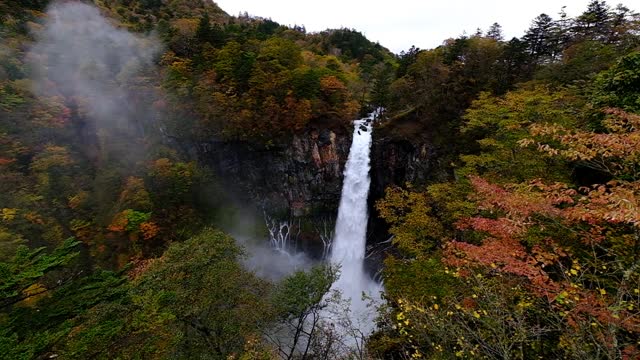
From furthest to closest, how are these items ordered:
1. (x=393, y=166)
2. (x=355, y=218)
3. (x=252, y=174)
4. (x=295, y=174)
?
1. (x=252, y=174)
2. (x=295, y=174)
3. (x=355, y=218)
4. (x=393, y=166)

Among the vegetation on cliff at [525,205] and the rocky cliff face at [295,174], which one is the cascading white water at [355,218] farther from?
the vegetation on cliff at [525,205]

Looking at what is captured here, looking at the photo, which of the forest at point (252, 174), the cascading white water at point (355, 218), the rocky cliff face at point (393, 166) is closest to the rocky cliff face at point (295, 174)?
the forest at point (252, 174)

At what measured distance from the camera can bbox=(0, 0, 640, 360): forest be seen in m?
7.64

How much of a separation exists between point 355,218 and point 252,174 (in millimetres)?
10617

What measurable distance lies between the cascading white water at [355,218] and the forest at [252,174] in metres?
1.13

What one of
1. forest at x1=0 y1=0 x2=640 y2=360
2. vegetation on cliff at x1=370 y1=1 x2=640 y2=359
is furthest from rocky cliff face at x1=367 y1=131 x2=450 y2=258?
vegetation on cliff at x1=370 y1=1 x2=640 y2=359

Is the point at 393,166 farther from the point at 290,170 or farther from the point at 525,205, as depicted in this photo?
the point at 525,205

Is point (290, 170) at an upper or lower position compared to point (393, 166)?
lower

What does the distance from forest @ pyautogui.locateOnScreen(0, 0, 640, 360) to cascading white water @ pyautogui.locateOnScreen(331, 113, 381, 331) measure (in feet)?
3.70

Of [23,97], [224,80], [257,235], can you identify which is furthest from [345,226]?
[23,97]

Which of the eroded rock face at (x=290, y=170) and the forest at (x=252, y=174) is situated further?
the eroded rock face at (x=290, y=170)

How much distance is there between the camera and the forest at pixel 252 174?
764 centimetres

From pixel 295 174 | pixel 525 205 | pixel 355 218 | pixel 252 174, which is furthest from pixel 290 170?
pixel 525 205

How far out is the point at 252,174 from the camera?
30266mm
